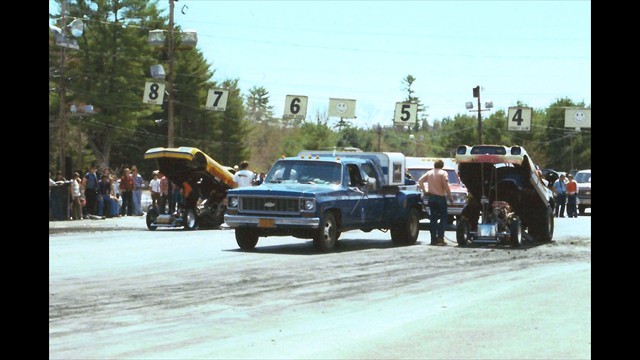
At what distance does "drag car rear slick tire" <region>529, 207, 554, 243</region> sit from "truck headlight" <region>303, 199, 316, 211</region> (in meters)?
6.44

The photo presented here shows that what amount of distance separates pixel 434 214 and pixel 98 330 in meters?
13.0

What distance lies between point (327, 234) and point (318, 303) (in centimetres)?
764

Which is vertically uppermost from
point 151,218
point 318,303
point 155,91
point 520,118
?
point 155,91

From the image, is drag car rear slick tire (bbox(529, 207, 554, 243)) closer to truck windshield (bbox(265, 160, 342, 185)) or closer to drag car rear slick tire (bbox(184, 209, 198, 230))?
truck windshield (bbox(265, 160, 342, 185))

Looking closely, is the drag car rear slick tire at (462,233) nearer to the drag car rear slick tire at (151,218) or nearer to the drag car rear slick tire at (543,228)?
the drag car rear slick tire at (543,228)

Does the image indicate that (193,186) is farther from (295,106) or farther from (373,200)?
(295,106)

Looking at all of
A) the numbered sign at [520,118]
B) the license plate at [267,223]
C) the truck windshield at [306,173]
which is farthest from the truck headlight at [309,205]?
the numbered sign at [520,118]

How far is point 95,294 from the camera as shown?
12.7 m

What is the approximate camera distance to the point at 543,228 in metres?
23.1

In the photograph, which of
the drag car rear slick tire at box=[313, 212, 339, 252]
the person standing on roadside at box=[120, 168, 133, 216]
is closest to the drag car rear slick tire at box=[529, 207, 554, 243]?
the drag car rear slick tire at box=[313, 212, 339, 252]

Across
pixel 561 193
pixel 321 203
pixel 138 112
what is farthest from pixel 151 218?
pixel 138 112

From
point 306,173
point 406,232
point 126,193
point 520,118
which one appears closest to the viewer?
point 306,173
